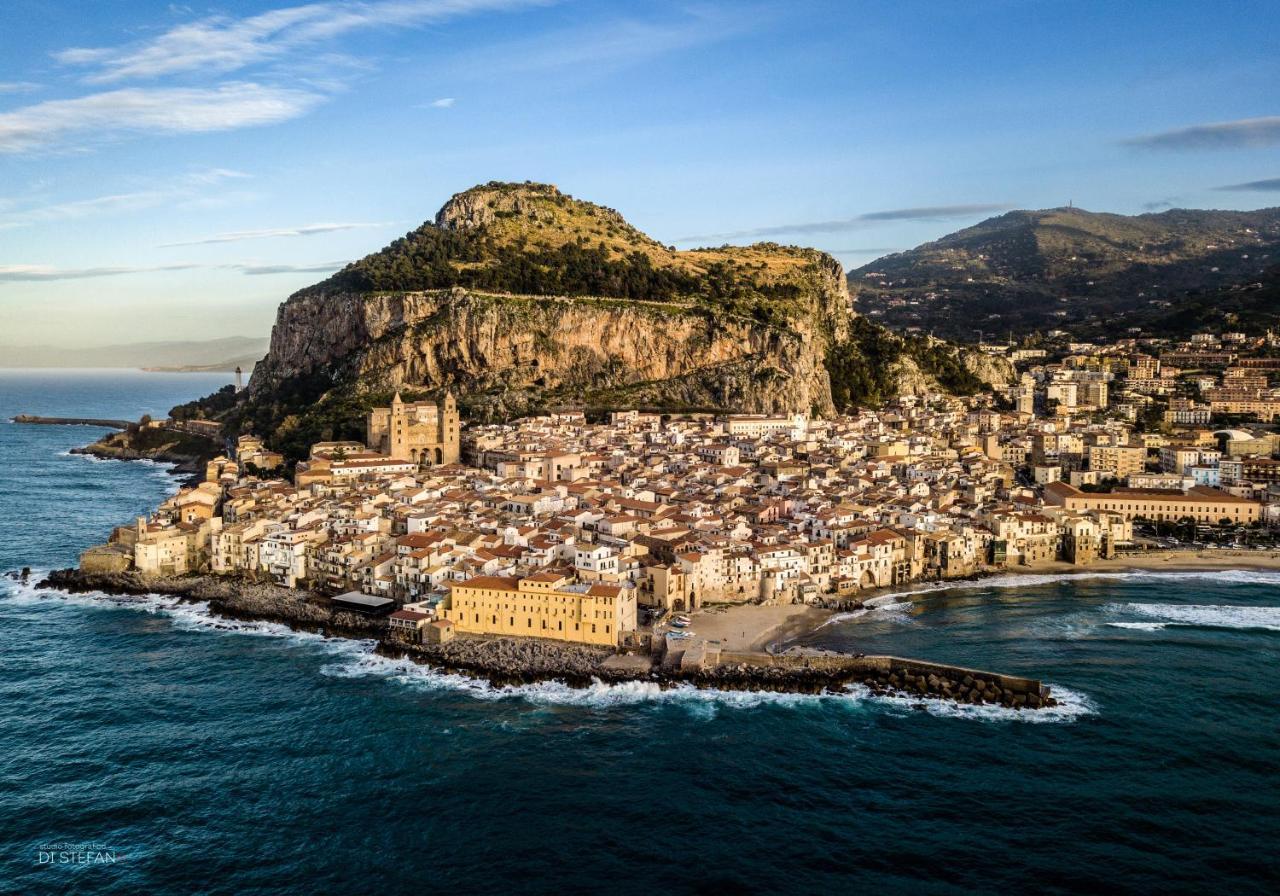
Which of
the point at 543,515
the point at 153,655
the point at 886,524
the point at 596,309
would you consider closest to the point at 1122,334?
the point at 596,309

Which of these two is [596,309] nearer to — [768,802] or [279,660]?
[279,660]

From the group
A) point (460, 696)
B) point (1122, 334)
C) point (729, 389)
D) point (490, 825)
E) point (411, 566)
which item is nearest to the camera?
point (490, 825)

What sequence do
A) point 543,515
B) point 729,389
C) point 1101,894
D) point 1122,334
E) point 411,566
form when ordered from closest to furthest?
point 1101,894 < point 411,566 < point 543,515 < point 729,389 < point 1122,334

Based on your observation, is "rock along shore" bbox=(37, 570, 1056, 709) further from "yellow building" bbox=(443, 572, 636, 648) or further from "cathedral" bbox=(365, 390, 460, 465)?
"cathedral" bbox=(365, 390, 460, 465)

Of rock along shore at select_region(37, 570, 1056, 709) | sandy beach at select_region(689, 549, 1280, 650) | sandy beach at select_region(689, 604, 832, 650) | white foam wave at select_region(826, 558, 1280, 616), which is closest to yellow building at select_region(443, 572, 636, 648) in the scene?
rock along shore at select_region(37, 570, 1056, 709)

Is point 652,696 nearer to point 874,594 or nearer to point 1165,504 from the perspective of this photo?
point 874,594

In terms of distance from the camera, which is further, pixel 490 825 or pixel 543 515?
pixel 543 515

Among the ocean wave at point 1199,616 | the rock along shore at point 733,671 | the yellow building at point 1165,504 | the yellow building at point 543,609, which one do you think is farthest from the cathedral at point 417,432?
the ocean wave at point 1199,616
